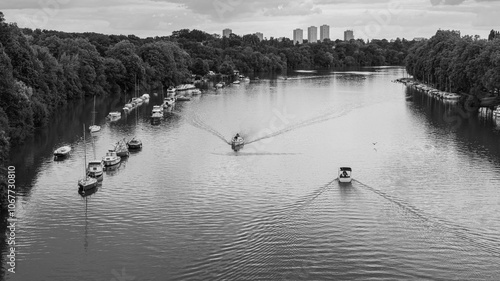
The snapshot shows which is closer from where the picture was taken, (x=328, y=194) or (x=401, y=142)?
(x=328, y=194)

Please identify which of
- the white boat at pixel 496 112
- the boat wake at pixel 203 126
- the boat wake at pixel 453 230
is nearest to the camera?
the boat wake at pixel 453 230

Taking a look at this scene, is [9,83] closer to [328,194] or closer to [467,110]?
[328,194]

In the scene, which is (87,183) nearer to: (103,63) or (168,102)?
(168,102)

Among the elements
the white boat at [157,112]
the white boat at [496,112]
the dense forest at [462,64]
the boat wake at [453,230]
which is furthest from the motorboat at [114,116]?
the dense forest at [462,64]

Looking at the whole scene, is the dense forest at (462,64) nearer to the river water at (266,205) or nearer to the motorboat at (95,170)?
the river water at (266,205)

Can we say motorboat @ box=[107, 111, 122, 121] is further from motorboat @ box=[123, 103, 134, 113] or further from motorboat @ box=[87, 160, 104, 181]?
motorboat @ box=[87, 160, 104, 181]

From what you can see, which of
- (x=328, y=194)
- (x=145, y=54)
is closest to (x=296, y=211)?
(x=328, y=194)

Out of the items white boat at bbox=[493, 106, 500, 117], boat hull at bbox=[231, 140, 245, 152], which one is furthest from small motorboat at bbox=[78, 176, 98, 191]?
white boat at bbox=[493, 106, 500, 117]
